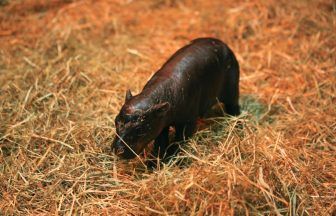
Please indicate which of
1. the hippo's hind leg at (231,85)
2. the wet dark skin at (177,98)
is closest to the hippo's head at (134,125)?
the wet dark skin at (177,98)

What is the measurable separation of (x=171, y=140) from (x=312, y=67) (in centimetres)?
262

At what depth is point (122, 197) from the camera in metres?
4.26

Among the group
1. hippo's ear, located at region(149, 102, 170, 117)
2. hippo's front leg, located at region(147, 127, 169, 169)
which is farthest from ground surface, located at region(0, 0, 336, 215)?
hippo's ear, located at region(149, 102, 170, 117)

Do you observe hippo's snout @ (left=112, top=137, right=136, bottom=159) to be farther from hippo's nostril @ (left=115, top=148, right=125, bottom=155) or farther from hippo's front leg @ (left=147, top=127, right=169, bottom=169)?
hippo's front leg @ (left=147, top=127, right=169, bottom=169)

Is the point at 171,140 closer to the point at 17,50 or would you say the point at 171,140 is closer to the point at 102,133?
the point at 102,133

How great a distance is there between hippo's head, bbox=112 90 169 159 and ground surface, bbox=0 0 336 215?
31cm

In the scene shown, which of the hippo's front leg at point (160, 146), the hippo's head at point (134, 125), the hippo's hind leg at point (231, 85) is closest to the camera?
the hippo's head at point (134, 125)

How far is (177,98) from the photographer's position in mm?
4707

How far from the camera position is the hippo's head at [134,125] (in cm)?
434

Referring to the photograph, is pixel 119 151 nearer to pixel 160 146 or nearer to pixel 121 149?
pixel 121 149

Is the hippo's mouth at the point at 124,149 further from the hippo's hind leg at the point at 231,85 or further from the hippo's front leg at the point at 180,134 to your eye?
the hippo's hind leg at the point at 231,85

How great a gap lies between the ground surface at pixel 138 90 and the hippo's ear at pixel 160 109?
0.50 metres

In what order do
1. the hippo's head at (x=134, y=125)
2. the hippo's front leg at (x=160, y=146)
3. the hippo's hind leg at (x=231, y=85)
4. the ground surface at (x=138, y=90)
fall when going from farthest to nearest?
1. the hippo's hind leg at (x=231, y=85)
2. the hippo's front leg at (x=160, y=146)
3. the hippo's head at (x=134, y=125)
4. the ground surface at (x=138, y=90)

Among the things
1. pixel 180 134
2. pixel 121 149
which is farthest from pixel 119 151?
pixel 180 134
